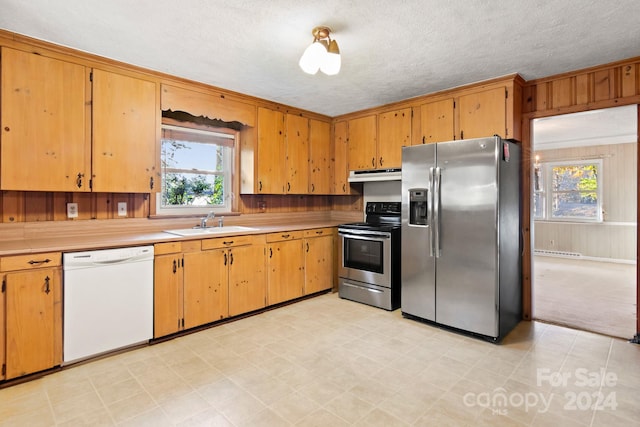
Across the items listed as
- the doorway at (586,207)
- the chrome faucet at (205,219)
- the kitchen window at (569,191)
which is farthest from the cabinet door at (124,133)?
the kitchen window at (569,191)

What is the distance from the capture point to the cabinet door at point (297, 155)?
14.5 feet

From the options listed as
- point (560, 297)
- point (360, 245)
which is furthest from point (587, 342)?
point (360, 245)

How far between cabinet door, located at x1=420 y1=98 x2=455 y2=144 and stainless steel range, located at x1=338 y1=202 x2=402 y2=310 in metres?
1.11

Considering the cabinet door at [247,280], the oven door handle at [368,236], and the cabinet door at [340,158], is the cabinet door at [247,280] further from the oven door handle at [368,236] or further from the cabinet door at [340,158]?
the cabinet door at [340,158]

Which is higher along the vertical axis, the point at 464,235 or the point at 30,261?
the point at 464,235

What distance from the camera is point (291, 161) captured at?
4.45 m

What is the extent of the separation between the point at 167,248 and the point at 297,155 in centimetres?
223

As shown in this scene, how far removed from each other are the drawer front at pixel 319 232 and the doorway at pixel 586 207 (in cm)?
289

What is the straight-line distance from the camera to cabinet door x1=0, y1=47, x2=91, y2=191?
7.98ft

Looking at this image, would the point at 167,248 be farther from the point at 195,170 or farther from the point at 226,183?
the point at 226,183

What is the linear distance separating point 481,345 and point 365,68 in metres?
2.74

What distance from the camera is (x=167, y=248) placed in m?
2.89

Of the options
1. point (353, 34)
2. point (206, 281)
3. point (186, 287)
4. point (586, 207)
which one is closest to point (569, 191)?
point (586, 207)

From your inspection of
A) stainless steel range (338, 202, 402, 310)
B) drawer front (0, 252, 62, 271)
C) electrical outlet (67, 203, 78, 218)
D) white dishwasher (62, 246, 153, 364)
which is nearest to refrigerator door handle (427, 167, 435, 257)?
stainless steel range (338, 202, 402, 310)
